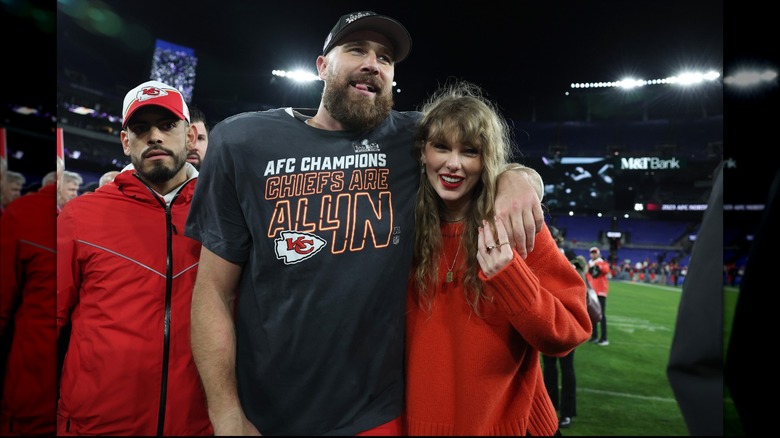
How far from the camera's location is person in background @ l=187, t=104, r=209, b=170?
216 centimetres

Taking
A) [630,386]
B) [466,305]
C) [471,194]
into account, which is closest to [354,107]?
[471,194]

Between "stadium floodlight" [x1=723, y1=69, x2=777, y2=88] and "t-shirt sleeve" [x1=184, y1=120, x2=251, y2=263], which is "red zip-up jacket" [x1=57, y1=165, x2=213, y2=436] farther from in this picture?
"stadium floodlight" [x1=723, y1=69, x2=777, y2=88]

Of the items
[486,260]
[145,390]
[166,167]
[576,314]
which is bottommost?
[145,390]

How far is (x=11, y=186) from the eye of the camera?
129 centimetres

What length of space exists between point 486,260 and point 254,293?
0.66 metres

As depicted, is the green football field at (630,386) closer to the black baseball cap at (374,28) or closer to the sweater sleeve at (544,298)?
the sweater sleeve at (544,298)

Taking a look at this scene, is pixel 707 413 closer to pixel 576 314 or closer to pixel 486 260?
pixel 576 314

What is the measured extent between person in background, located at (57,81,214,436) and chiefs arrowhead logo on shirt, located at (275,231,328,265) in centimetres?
39

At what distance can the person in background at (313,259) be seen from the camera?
4.09 feet

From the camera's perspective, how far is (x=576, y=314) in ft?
4.06

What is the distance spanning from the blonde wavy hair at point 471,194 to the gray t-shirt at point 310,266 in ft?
0.14

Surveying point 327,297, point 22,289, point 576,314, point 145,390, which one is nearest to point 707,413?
point 576,314

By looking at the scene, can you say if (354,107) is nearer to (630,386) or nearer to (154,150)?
(154,150)

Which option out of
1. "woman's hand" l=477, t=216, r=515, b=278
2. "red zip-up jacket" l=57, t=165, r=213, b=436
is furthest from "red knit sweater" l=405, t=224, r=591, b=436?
"red zip-up jacket" l=57, t=165, r=213, b=436
